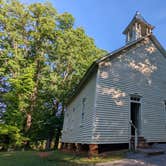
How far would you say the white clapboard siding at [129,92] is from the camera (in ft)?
38.7

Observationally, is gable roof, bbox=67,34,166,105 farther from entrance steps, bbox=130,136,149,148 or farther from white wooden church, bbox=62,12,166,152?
entrance steps, bbox=130,136,149,148

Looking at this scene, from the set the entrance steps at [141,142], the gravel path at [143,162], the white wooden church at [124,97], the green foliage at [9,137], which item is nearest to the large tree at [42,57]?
A: the green foliage at [9,137]

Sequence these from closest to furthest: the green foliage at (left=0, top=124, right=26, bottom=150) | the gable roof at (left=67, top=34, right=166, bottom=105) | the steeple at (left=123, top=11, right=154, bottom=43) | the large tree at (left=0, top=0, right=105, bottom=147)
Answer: the gable roof at (left=67, top=34, right=166, bottom=105)
the steeple at (left=123, top=11, right=154, bottom=43)
the green foliage at (left=0, top=124, right=26, bottom=150)
the large tree at (left=0, top=0, right=105, bottom=147)

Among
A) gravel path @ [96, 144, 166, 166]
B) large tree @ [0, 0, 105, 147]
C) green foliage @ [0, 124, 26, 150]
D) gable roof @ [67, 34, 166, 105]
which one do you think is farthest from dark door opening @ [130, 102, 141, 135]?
large tree @ [0, 0, 105, 147]

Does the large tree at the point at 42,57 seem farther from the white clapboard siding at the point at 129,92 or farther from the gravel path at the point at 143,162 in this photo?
the gravel path at the point at 143,162

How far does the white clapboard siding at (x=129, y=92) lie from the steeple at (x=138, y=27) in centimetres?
181

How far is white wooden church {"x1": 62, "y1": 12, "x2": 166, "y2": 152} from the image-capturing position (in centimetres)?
1176

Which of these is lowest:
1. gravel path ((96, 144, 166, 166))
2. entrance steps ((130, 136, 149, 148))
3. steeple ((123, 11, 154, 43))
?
gravel path ((96, 144, 166, 166))

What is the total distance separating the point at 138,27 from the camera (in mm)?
16953

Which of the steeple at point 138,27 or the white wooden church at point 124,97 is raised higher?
the steeple at point 138,27

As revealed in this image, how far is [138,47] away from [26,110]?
617 inches

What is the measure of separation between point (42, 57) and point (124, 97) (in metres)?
16.6

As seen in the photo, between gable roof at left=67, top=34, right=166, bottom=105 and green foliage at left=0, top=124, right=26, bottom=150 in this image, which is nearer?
gable roof at left=67, top=34, right=166, bottom=105

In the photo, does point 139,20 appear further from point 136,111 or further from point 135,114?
point 135,114
